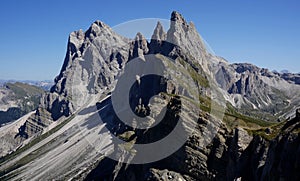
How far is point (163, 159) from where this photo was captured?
2547 inches

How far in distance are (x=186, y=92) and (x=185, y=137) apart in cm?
7704

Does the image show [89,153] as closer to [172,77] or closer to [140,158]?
[172,77]

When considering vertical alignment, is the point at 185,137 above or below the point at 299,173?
above

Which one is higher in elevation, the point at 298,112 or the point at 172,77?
the point at 172,77

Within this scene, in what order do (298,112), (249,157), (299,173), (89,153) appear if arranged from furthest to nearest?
(89,153)
(249,157)
(298,112)
(299,173)

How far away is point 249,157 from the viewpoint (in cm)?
5116

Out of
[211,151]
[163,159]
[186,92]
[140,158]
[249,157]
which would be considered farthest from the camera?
[186,92]

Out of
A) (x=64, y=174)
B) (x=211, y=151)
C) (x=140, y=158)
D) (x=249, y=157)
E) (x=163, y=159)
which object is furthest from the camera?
(x=64, y=174)

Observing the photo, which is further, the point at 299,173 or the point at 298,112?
the point at 298,112

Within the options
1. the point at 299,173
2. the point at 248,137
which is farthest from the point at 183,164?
the point at 299,173

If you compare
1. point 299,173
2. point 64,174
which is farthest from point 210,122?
point 64,174

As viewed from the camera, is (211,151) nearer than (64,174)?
Yes

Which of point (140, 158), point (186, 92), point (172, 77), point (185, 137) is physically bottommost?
point (140, 158)

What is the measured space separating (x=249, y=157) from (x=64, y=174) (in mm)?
128076
